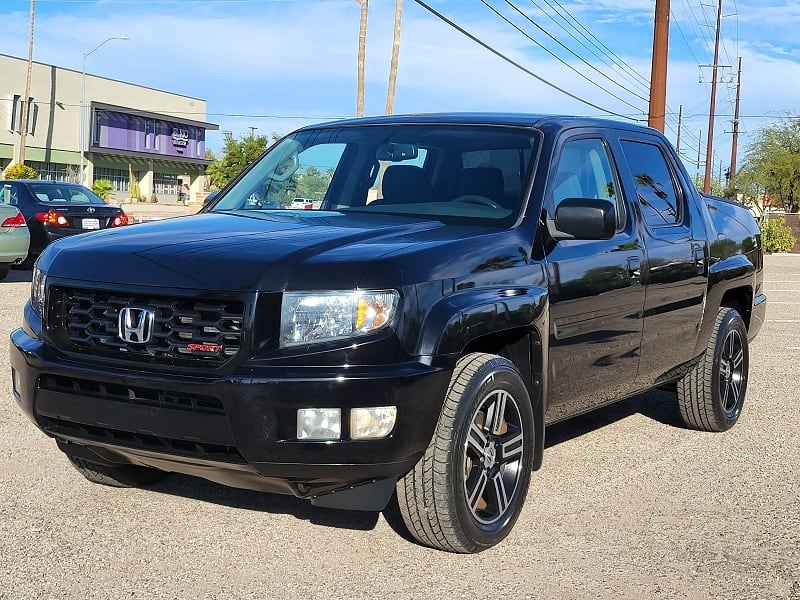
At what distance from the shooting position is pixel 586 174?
554cm

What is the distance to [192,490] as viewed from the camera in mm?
5262

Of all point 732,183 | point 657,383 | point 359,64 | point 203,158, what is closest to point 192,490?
point 657,383

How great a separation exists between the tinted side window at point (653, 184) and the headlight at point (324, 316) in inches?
98.9

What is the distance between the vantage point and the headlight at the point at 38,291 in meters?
4.39

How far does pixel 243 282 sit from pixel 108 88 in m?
70.8

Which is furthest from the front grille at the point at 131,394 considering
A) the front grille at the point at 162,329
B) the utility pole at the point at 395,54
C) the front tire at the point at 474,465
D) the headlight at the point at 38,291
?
the utility pole at the point at 395,54

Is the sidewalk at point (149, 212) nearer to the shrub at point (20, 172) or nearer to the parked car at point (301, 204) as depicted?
the shrub at point (20, 172)

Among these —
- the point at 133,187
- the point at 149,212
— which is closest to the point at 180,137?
the point at 133,187

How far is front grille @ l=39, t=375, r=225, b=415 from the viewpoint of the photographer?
386cm

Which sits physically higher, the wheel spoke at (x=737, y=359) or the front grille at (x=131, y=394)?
the front grille at (x=131, y=394)

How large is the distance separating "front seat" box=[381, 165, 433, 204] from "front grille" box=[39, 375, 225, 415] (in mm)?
1728

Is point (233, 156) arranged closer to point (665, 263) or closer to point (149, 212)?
point (149, 212)

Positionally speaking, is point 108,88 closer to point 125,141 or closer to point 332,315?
point 125,141

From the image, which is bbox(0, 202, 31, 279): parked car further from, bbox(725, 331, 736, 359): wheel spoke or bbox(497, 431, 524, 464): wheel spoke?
bbox(497, 431, 524, 464): wheel spoke
